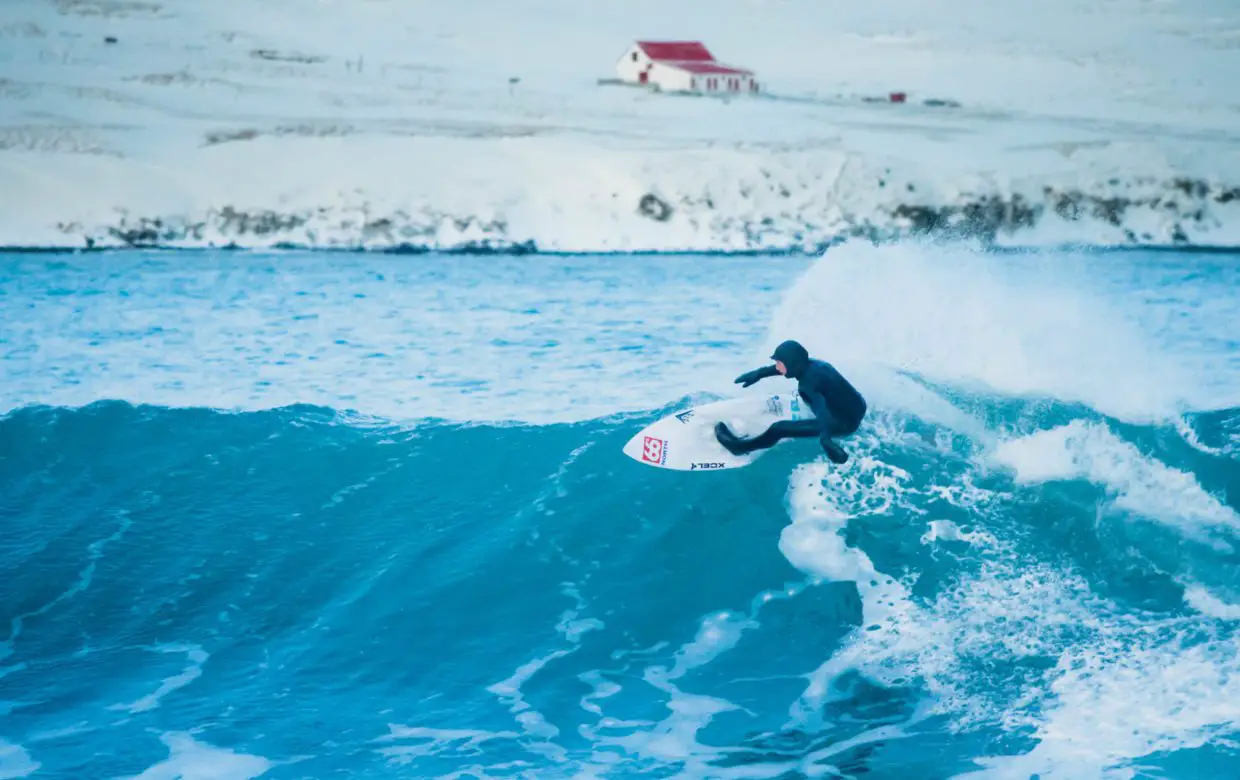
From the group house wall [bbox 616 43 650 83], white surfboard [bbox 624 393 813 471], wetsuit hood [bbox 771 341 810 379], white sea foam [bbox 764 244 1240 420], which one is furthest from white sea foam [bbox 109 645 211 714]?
house wall [bbox 616 43 650 83]

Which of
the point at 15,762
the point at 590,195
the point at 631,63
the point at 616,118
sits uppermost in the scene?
the point at 631,63

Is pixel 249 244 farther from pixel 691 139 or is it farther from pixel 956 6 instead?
pixel 956 6

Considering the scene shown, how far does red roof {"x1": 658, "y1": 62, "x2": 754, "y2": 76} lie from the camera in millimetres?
9117

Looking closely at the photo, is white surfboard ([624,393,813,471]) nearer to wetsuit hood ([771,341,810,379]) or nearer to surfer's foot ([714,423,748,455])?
surfer's foot ([714,423,748,455])

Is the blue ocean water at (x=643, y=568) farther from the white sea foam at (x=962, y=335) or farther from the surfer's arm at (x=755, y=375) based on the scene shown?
the surfer's arm at (x=755, y=375)

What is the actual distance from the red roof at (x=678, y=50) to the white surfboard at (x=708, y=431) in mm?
5072

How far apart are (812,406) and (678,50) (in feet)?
17.9

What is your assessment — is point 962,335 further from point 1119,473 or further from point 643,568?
point 643,568

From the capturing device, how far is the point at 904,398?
17.5 ft

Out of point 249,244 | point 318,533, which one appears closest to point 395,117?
point 249,244

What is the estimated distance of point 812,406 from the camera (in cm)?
428

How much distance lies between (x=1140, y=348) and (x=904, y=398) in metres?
3.15

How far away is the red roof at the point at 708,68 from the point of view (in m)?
9.12

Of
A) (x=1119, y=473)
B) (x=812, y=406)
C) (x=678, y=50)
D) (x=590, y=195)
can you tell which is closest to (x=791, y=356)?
(x=812, y=406)
